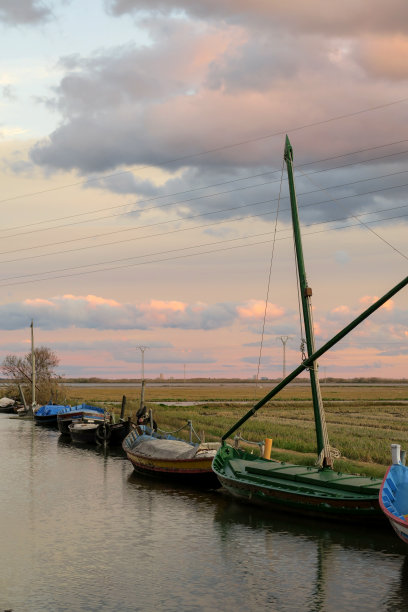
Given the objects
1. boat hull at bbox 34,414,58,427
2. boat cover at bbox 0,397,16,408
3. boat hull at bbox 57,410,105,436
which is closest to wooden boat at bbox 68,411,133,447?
boat hull at bbox 57,410,105,436

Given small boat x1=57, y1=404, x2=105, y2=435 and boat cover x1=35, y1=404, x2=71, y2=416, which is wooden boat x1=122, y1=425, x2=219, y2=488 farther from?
boat cover x1=35, y1=404, x2=71, y2=416

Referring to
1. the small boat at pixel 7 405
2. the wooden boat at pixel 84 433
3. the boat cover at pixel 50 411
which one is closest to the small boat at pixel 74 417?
the wooden boat at pixel 84 433

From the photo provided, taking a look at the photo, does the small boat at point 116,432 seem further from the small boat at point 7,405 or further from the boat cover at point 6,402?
the boat cover at point 6,402

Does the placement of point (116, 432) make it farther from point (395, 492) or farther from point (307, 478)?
point (395, 492)

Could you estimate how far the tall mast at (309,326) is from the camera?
102 ft

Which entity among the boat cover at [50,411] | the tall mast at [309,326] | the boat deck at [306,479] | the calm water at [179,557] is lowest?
the calm water at [179,557]

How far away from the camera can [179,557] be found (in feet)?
78.0

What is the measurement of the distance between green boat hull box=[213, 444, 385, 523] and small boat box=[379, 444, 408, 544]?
57.3 inches

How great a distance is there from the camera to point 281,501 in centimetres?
2923

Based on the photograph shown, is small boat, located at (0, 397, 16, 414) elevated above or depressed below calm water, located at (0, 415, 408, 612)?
above

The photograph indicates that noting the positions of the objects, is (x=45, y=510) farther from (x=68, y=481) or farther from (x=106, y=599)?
(x=106, y=599)

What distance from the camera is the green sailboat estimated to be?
2677 centimetres

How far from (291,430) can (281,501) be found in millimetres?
29710

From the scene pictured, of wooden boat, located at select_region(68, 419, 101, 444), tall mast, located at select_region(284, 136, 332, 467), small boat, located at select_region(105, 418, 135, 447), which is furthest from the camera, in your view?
wooden boat, located at select_region(68, 419, 101, 444)
